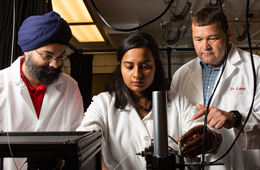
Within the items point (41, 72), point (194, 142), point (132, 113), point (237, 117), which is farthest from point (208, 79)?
point (41, 72)

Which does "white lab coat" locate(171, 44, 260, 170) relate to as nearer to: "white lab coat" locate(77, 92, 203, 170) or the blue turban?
"white lab coat" locate(77, 92, 203, 170)

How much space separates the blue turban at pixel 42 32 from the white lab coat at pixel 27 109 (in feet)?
0.59

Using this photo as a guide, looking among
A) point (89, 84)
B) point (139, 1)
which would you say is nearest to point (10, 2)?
point (139, 1)

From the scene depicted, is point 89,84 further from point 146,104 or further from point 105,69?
point 146,104

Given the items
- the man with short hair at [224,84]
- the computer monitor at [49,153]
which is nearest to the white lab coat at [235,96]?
the man with short hair at [224,84]

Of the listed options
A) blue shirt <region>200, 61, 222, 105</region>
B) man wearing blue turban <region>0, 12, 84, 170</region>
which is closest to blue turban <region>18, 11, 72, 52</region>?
man wearing blue turban <region>0, 12, 84, 170</region>

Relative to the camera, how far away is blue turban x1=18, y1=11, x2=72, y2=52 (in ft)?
4.25

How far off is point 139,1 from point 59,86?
7.86 ft

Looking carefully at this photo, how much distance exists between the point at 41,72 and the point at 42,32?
266mm

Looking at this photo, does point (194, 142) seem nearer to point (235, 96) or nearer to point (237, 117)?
point (237, 117)

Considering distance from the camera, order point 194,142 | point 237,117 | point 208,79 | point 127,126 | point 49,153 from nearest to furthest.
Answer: point 49,153 < point 194,142 < point 237,117 < point 127,126 < point 208,79

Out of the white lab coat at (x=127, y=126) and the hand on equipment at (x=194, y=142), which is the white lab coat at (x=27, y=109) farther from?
the hand on equipment at (x=194, y=142)

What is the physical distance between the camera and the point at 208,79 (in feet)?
4.62

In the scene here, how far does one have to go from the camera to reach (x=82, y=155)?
19.0 inches
